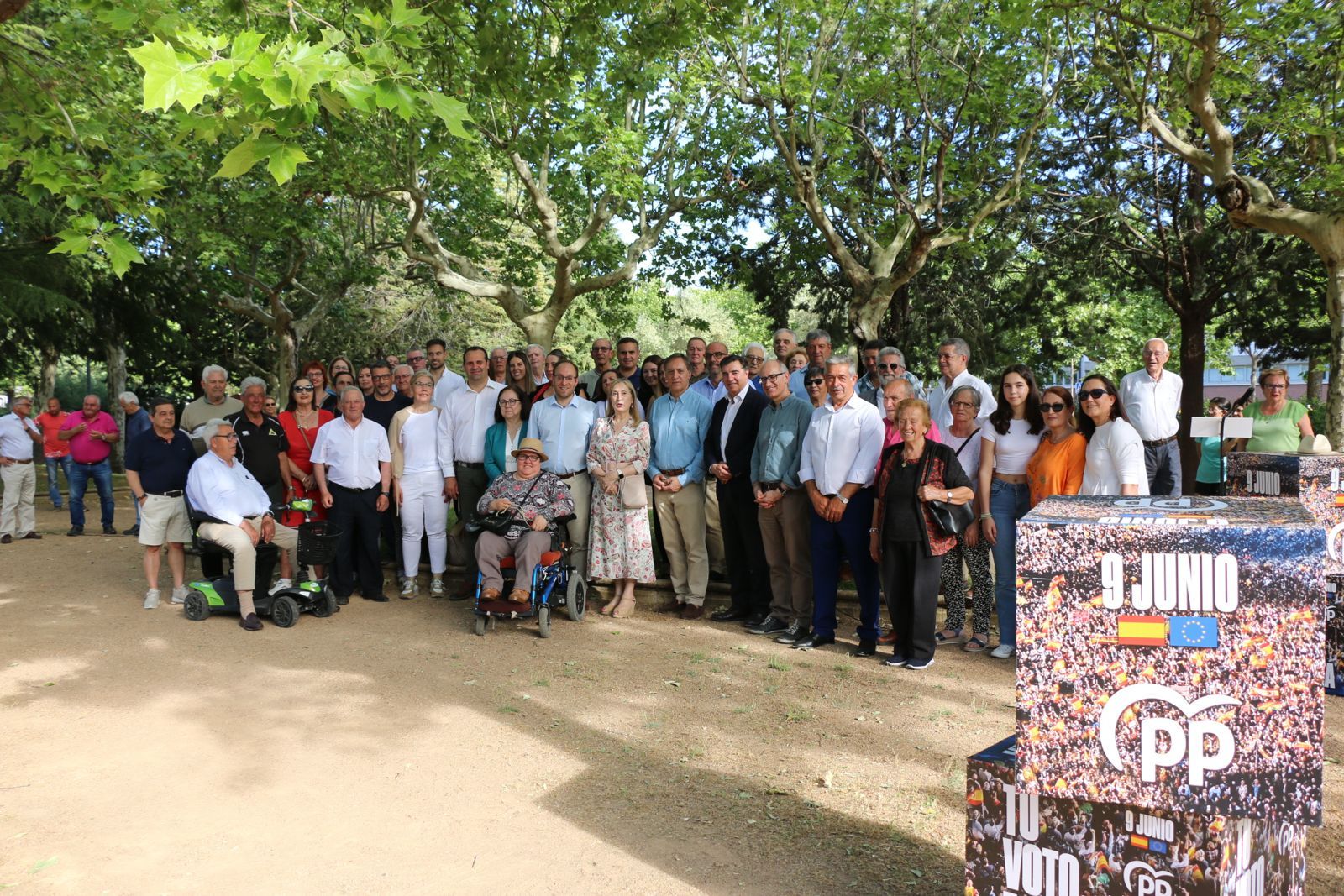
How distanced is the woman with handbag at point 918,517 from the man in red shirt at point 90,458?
10.6 m

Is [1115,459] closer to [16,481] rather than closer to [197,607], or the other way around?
[197,607]

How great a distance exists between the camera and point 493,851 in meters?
4.15

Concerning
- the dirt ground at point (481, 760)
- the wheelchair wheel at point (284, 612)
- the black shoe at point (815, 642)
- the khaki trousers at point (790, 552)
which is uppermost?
the khaki trousers at point (790, 552)

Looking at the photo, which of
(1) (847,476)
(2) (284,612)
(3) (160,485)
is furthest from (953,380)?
(3) (160,485)

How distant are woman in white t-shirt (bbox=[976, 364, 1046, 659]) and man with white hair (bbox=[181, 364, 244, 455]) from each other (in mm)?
6769

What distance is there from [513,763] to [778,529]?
3332mm

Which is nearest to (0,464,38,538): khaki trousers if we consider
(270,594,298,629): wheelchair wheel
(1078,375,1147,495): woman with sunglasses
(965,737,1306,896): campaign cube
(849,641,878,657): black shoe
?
(270,594,298,629): wheelchair wheel

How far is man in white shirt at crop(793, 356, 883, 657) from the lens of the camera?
23.6 ft

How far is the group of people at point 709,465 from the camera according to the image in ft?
22.6

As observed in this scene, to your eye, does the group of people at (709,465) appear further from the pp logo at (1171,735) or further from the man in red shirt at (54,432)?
the man in red shirt at (54,432)

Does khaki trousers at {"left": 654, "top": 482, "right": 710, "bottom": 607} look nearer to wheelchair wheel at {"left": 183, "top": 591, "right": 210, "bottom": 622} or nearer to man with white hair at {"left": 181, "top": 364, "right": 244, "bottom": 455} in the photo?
wheelchair wheel at {"left": 183, "top": 591, "right": 210, "bottom": 622}

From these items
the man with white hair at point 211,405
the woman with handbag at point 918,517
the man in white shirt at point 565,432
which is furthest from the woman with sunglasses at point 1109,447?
the man with white hair at point 211,405

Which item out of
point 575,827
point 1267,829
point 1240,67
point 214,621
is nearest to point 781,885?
point 575,827

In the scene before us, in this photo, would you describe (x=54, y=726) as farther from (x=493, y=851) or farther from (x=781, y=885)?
(x=781, y=885)
